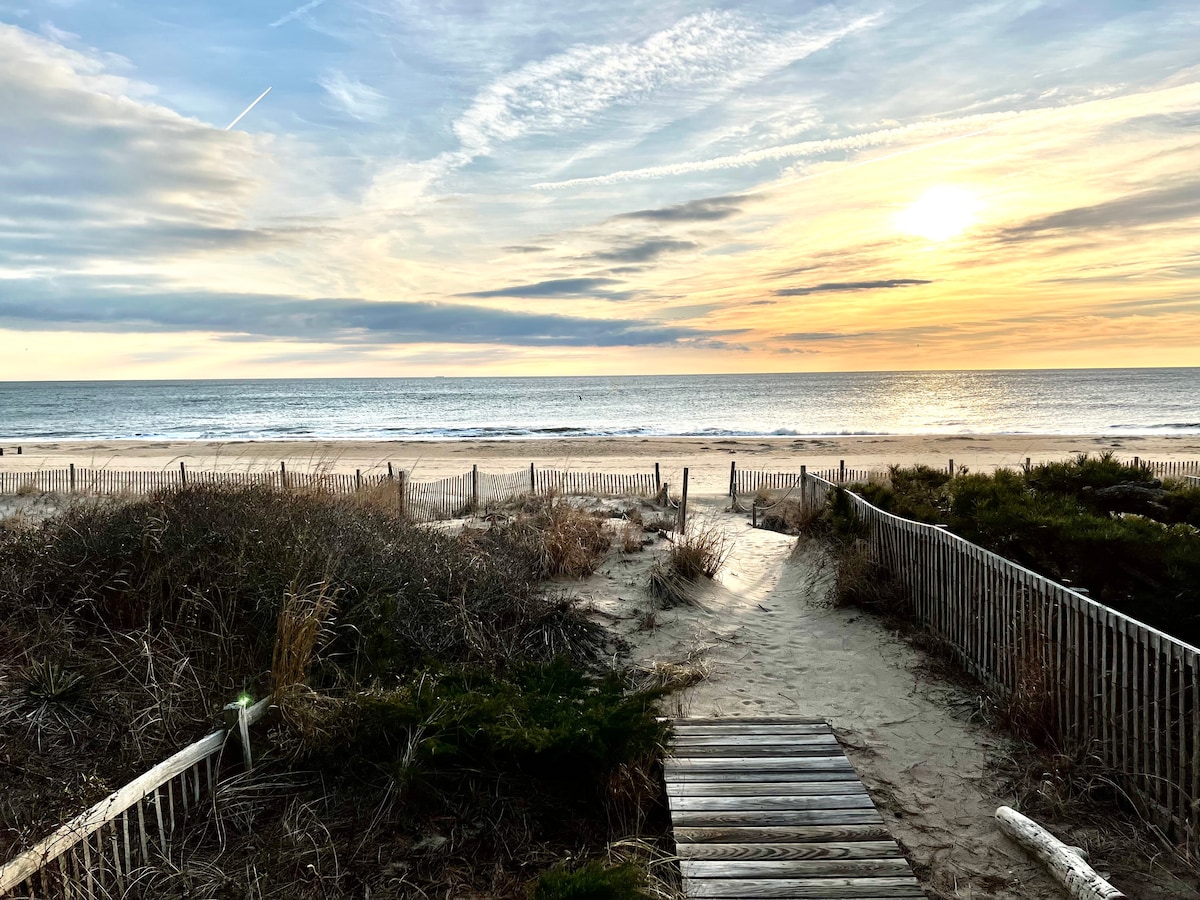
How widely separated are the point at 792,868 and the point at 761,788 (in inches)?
28.7

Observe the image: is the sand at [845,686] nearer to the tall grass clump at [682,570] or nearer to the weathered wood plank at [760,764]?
the tall grass clump at [682,570]

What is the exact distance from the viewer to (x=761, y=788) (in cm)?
450

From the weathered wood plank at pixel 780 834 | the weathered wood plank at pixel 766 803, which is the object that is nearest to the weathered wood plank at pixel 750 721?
the weathered wood plank at pixel 766 803

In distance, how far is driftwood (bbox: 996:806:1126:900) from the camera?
349 centimetres

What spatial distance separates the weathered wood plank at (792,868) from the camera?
12.2ft

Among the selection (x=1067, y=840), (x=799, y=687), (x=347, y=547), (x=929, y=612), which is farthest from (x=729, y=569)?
(x=1067, y=840)

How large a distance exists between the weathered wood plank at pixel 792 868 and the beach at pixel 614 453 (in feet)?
71.1

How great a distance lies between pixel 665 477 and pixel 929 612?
1968 cm

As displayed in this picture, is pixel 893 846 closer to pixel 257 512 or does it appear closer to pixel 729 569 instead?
pixel 257 512

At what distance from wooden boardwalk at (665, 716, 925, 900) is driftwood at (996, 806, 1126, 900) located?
2.39 ft

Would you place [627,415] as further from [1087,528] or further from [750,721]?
[750,721]

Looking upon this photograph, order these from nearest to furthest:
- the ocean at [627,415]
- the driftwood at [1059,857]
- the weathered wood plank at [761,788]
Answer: the driftwood at [1059,857] → the weathered wood plank at [761,788] → the ocean at [627,415]

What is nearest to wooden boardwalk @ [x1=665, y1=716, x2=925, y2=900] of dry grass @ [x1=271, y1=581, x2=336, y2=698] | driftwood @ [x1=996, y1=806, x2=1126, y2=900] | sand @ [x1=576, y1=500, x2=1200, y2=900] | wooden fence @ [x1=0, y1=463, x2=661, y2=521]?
sand @ [x1=576, y1=500, x2=1200, y2=900]

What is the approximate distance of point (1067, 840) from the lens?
4.18 meters
